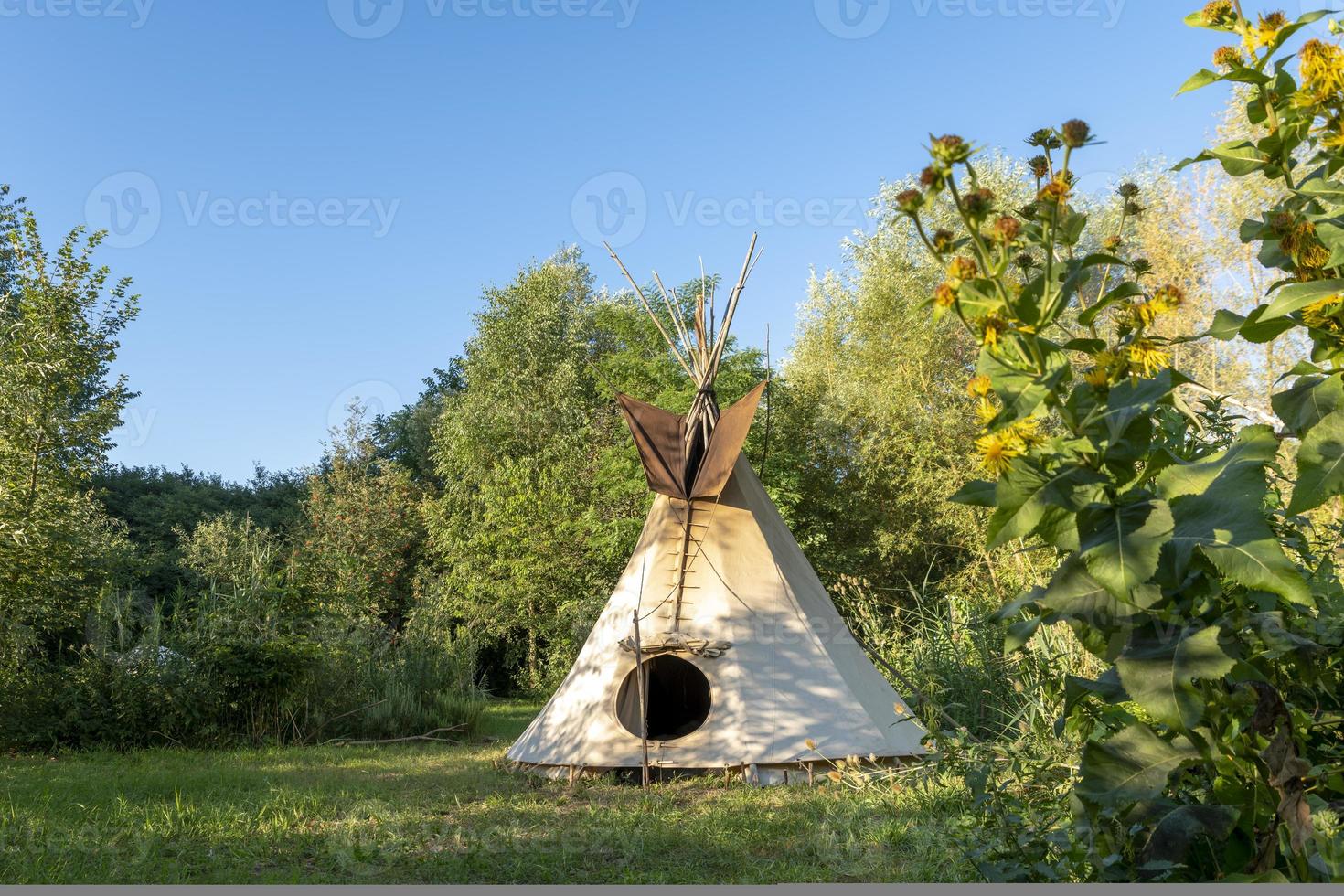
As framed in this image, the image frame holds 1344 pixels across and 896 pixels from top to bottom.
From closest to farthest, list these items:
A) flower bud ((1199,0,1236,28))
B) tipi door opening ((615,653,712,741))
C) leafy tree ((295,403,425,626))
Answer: flower bud ((1199,0,1236,28)) → tipi door opening ((615,653,712,741)) → leafy tree ((295,403,425,626))

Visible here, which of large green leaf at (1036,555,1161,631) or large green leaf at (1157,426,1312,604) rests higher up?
large green leaf at (1157,426,1312,604)

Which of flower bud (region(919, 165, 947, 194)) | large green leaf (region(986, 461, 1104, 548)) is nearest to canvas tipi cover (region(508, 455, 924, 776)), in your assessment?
large green leaf (region(986, 461, 1104, 548))

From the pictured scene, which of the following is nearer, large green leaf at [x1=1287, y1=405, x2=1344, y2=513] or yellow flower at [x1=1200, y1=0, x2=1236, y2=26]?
large green leaf at [x1=1287, y1=405, x2=1344, y2=513]

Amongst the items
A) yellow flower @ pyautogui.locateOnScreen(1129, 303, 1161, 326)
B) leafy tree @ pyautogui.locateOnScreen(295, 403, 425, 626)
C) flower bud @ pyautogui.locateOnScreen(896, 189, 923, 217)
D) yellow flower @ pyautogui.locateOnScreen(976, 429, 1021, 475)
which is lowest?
yellow flower @ pyautogui.locateOnScreen(976, 429, 1021, 475)

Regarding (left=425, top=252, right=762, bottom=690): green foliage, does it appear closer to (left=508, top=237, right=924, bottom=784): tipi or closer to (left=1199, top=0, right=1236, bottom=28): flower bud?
(left=508, top=237, right=924, bottom=784): tipi

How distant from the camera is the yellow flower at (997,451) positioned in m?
1.33

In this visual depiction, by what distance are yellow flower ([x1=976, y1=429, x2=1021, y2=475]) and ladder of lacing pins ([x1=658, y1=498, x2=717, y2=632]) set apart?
20.3ft

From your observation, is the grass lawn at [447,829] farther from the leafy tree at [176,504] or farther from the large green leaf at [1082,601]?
the leafy tree at [176,504]

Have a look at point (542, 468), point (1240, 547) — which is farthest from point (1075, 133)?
point (542, 468)

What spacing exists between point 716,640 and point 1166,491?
6.08m

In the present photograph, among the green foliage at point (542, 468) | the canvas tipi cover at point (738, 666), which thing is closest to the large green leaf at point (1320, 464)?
the canvas tipi cover at point (738, 666)

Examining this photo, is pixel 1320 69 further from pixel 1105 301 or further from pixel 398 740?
pixel 398 740

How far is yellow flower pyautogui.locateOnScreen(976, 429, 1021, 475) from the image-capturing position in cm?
133

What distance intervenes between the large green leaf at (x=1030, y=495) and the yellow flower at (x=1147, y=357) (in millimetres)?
202
